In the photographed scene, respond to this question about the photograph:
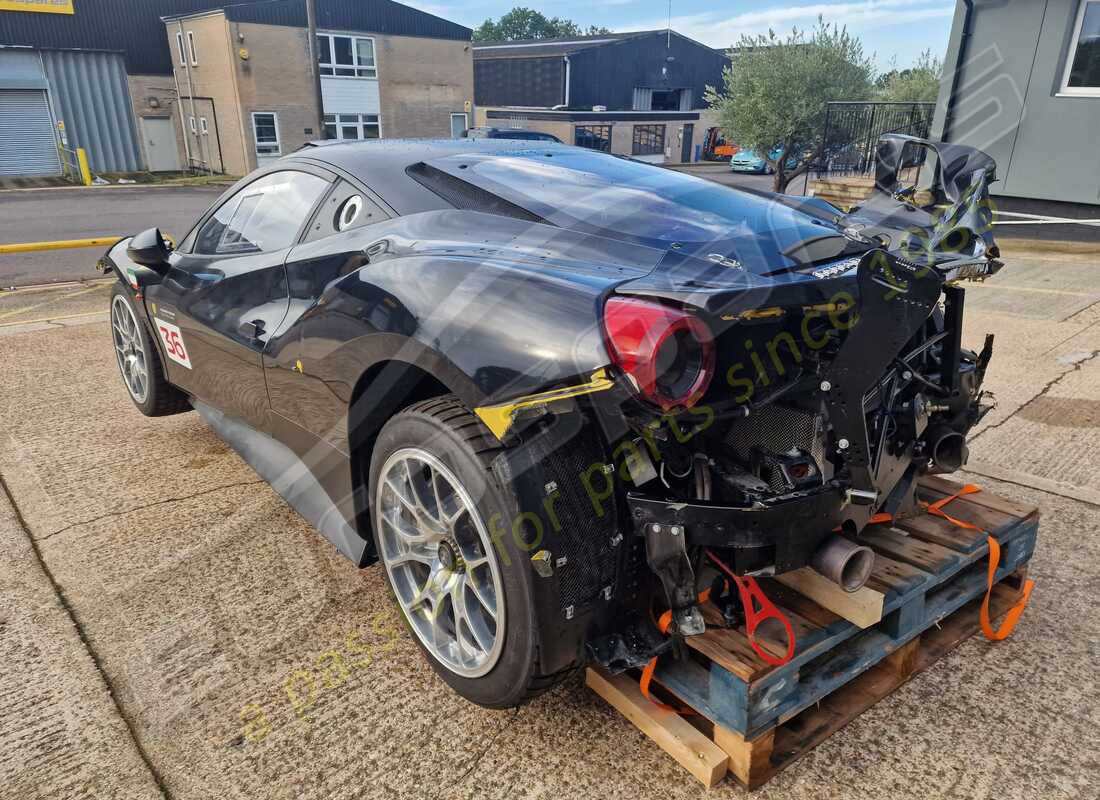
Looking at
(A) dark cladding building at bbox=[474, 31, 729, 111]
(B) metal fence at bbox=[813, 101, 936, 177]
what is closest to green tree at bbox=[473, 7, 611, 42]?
(A) dark cladding building at bbox=[474, 31, 729, 111]

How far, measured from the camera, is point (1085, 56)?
30.0ft

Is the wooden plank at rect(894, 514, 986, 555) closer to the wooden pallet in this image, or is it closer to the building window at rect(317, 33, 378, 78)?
the wooden pallet

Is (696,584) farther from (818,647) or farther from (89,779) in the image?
(89,779)

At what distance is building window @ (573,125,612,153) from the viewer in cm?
3578

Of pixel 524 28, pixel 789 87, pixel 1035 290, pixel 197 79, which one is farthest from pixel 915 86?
pixel 524 28

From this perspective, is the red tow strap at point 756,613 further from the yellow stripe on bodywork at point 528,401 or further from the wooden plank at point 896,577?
the yellow stripe on bodywork at point 528,401

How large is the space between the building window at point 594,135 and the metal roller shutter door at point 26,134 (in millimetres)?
20912

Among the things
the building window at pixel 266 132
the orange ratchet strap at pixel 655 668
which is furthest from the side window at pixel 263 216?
the building window at pixel 266 132

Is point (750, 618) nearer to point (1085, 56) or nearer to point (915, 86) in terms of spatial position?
point (1085, 56)

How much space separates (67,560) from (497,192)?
2.23 meters

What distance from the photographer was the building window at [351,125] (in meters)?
→ 30.1

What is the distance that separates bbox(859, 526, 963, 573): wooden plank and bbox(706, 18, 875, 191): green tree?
52.5 ft

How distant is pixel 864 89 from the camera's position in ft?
61.1

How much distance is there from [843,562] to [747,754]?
0.53 m
